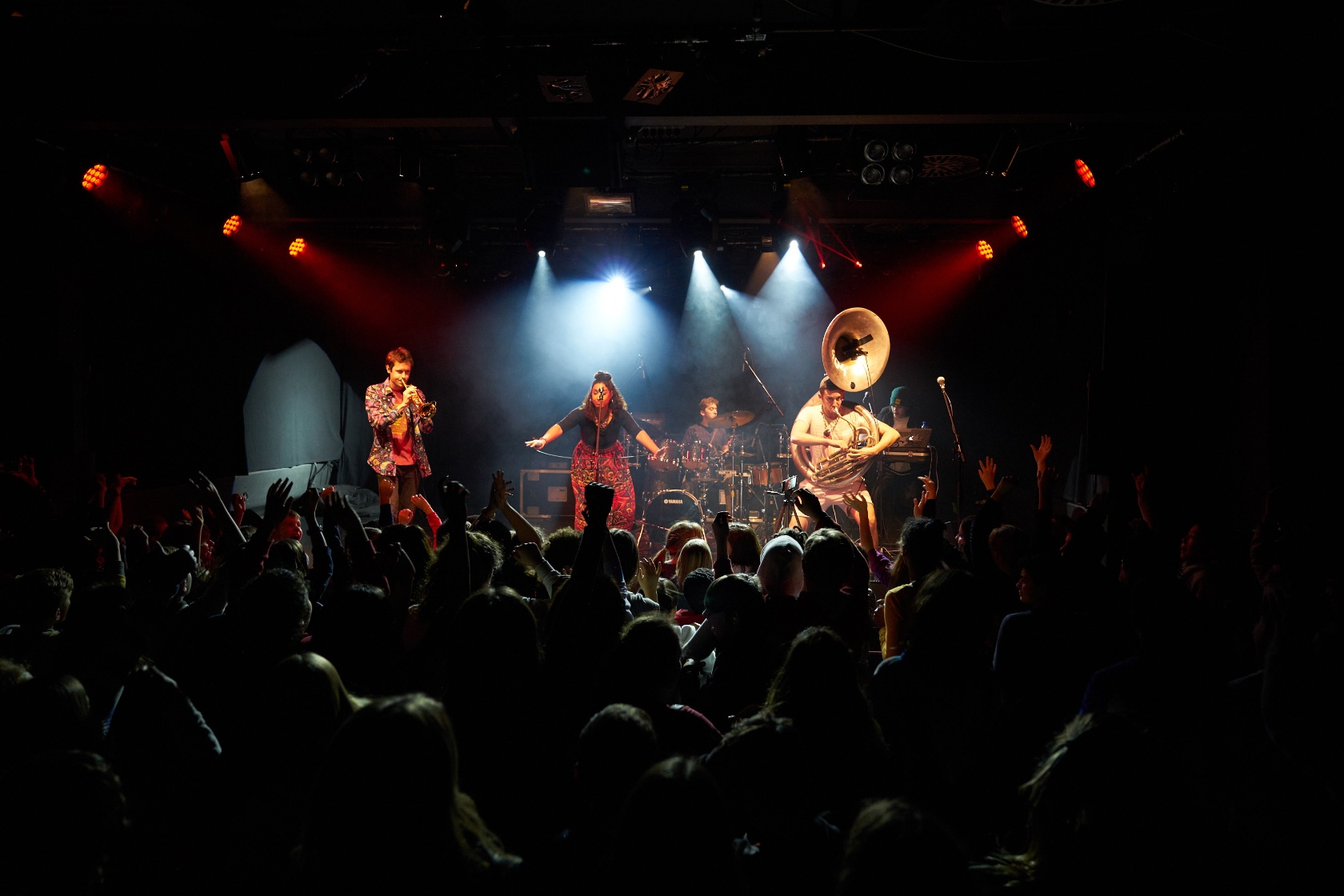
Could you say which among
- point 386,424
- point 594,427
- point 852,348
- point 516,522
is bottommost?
point 516,522

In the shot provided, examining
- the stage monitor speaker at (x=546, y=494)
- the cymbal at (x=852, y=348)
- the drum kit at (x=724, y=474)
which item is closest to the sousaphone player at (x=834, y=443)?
the cymbal at (x=852, y=348)

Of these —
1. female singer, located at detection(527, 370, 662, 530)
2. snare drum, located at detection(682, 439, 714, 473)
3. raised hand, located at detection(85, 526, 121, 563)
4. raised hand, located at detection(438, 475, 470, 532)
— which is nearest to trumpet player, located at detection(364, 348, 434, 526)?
female singer, located at detection(527, 370, 662, 530)

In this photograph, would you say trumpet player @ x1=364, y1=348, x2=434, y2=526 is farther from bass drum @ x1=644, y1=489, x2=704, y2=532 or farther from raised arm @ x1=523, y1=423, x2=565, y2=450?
bass drum @ x1=644, y1=489, x2=704, y2=532

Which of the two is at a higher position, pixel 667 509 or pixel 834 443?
pixel 834 443

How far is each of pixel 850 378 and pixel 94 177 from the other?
7568mm

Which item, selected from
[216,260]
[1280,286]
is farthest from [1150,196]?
[216,260]

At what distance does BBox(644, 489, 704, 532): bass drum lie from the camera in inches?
386

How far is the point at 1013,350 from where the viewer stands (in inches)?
425

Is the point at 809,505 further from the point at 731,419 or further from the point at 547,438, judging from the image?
the point at 731,419

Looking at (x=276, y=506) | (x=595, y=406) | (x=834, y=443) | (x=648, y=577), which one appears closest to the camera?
(x=276, y=506)

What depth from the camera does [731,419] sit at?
9.90 meters

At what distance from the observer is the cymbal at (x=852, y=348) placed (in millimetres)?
9219

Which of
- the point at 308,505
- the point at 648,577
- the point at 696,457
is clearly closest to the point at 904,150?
the point at 696,457

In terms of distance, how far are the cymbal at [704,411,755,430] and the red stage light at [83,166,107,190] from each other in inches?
256
